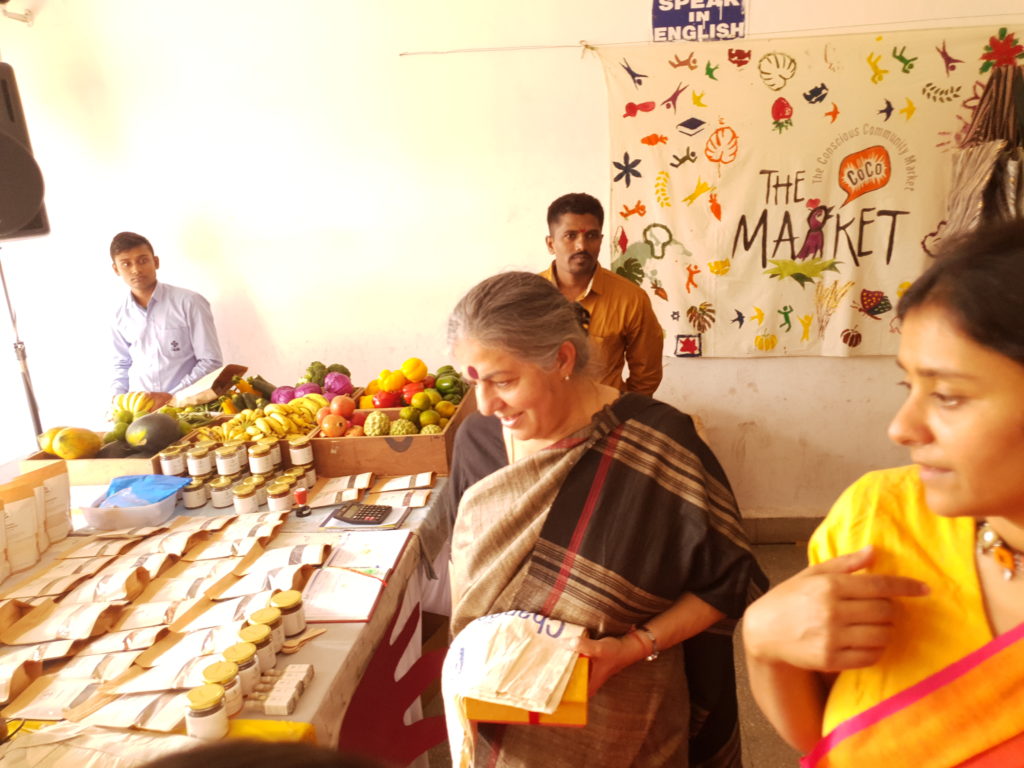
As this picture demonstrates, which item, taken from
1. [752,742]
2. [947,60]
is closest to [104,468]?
[752,742]

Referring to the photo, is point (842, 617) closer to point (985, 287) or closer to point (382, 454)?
point (985, 287)

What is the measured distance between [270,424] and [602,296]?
150cm

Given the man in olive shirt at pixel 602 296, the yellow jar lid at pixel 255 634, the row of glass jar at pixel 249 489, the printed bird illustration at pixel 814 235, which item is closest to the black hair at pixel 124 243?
the row of glass jar at pixel 249 489

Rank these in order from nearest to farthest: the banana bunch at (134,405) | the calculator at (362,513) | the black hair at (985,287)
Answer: the black hair at (985,287) → the calculator at (362,513) → the banana bunch at (134,405)

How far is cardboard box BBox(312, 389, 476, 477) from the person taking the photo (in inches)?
90.7

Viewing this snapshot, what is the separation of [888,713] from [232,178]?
12.6ft

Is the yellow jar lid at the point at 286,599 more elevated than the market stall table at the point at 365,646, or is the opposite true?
the yellow jar lid at the point at 286,599

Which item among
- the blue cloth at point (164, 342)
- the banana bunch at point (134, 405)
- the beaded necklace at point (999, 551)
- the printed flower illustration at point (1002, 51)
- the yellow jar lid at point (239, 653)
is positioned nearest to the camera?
the beaded necklace at point (999, 551)

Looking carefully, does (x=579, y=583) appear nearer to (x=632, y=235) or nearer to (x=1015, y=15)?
(x=632, y=235)

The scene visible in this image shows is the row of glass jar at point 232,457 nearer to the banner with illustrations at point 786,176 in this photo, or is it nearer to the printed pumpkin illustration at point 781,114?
the banner with illustrations at point 786,176

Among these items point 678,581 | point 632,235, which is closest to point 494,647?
point 678,581

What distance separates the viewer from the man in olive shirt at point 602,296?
286 cm

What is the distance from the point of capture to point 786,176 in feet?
10.9

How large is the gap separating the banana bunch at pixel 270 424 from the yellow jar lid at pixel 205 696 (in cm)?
131
